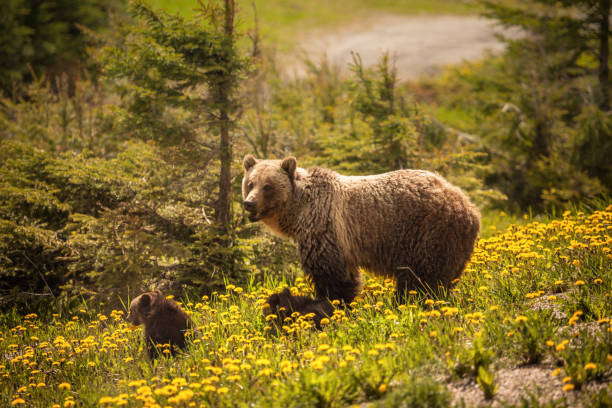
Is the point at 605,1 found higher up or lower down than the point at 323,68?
Result: higher up

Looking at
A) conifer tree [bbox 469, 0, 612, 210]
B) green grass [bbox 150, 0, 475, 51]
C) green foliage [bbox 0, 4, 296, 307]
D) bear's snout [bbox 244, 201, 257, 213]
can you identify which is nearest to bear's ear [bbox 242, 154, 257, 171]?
bear's snout [bbox 244, 201, 257, 213]

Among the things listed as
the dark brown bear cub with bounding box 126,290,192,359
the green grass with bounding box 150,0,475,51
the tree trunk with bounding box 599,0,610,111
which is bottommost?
the dark brown bear cub with bounding box 126,290,192,359

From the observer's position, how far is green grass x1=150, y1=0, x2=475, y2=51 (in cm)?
2506

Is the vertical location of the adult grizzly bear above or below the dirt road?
below

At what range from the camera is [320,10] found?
3192 centimetres

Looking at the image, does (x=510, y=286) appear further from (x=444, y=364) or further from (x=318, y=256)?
(x=318, y=256)

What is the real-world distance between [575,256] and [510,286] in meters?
0.90

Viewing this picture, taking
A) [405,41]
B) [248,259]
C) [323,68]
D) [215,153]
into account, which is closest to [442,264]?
[248,259]

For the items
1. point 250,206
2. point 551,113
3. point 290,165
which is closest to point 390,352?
point 250,206

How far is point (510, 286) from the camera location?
4641 millimetres

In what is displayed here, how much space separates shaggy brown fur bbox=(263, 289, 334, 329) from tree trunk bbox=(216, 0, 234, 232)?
1792mm

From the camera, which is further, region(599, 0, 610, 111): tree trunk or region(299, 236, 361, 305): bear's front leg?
region(599, 0, 610, 111): tree trunk

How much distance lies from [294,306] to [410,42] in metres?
24.1

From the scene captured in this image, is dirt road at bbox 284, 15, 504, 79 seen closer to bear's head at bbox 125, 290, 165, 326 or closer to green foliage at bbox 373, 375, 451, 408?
bear's head at bbox 125, 290, 165, 326
